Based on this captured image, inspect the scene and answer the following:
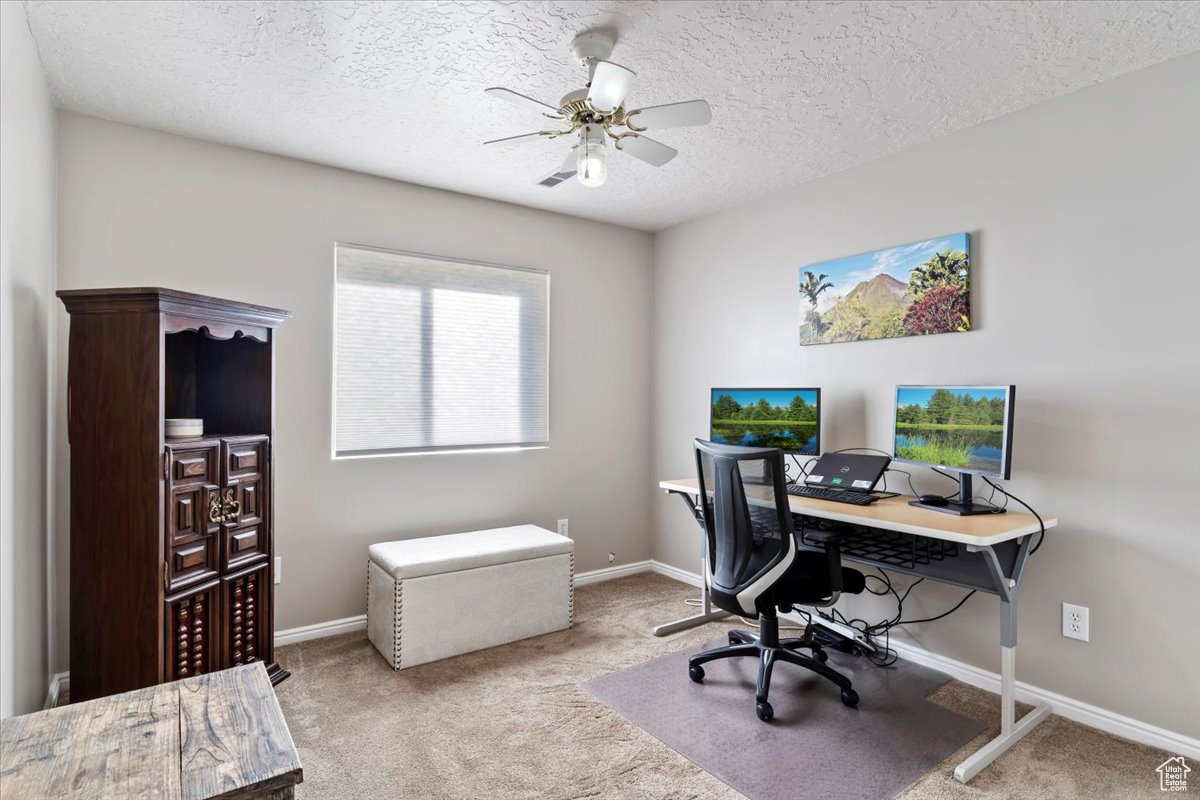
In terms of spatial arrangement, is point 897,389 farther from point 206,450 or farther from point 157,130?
point 157,130

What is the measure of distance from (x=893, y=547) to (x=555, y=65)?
2365 millimetres

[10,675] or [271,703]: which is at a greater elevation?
[271,703]

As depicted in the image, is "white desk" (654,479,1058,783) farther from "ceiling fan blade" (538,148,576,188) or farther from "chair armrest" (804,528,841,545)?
"ceiling fan blade" (538,148,576,188)

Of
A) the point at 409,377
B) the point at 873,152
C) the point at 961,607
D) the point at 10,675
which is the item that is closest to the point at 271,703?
the point at 10,675

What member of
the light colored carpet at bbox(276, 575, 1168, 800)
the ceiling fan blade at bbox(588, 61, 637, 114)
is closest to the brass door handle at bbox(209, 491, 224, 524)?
the light colored carpet at bbox(276, 575, 1168, 800)

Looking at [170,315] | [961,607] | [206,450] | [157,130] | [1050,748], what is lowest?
[1050,748]

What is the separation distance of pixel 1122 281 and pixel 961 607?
1492 mm

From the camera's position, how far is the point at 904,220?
10.0 ft

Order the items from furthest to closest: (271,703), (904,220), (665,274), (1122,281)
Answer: (665,274), (904,220), (1122,281), (271,703)

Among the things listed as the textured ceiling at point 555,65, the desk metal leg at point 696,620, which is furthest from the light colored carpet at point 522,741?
the textured ceiling at point 555,65

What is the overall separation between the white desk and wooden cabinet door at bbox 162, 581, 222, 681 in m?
2.13

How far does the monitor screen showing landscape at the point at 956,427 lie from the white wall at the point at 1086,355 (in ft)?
0.92

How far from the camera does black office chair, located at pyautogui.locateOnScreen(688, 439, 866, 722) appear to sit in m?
2.42

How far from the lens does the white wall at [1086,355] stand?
7.32ft
